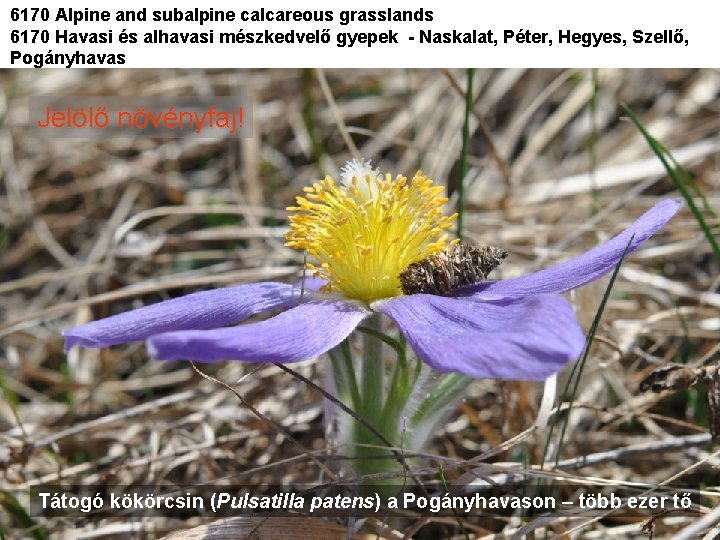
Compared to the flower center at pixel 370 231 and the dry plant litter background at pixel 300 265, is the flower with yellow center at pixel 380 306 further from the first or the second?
the dry plant litter background at pixel 300 265

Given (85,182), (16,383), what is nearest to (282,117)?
(85,182)

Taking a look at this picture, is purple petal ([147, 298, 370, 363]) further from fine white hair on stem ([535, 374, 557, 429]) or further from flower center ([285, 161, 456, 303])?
fine white hair on stem ([535, 374, 557, 429])

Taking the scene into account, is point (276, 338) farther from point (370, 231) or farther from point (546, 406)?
point (546, 406)

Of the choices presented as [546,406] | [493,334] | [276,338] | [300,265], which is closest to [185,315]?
[276,338]

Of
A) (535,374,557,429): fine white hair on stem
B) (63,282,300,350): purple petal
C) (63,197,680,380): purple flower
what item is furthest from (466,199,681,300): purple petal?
(63,282,300,350): purple petal

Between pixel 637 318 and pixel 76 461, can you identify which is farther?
pixel 637 318

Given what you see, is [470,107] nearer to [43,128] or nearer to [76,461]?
[76,461]

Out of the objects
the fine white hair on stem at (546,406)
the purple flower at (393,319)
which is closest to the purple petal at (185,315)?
the purple flower at (393,319)
